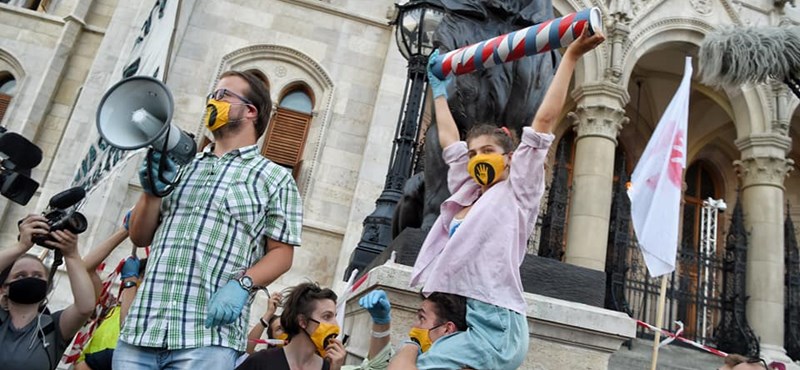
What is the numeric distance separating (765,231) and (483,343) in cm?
1433

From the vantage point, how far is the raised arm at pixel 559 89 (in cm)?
211

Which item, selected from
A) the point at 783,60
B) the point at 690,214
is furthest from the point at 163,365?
the point at 690,214

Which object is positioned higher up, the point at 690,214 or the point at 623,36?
the point at 623,36

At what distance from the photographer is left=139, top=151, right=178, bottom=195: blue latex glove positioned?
1.86 meters

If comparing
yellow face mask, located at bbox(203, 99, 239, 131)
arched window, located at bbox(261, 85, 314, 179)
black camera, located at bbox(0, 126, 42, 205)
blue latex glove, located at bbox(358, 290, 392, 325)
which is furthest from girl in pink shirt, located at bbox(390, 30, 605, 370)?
arched window, located at bbox(261, 85, 314, 179)

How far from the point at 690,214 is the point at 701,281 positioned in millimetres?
5123

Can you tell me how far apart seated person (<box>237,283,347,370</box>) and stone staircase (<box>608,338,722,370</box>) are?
7.19 m

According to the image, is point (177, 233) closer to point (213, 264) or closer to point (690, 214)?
point (213, 264)

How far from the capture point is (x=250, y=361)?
2.53 m

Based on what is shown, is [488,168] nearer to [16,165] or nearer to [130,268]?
[130,268]

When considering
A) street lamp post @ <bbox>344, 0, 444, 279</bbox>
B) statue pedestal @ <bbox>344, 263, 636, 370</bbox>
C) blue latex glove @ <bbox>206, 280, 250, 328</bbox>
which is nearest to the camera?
blue latex glove @ <bbox>206, 280, 250, 328</bbox>

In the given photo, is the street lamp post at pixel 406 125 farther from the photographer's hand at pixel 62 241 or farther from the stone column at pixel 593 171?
the stone column at pixel 593 171

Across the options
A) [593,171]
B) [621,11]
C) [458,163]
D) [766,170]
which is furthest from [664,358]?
[458,163]

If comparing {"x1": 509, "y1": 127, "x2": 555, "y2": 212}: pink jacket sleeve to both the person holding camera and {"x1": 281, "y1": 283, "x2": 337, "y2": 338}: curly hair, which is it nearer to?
{"x1": 281, "y1": 283, "x2": 337, "y2": 338}: curly hair
